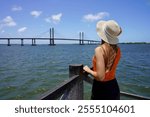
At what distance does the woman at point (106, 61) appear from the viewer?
2.70m

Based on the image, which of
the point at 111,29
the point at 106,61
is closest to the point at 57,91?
the point at 106,61

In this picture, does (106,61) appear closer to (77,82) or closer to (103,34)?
(103,34)

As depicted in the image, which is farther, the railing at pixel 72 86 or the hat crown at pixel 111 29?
the hat crown at pixel 111 29

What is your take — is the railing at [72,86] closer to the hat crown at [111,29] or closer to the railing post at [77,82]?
the railing post at [77,82]

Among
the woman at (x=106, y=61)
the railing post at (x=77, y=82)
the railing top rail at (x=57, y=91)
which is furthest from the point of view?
the railing post at (x=77, y=82)

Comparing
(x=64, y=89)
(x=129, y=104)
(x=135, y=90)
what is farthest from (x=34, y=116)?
(x=135, y=90)

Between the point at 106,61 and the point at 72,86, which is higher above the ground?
the point at 106,61

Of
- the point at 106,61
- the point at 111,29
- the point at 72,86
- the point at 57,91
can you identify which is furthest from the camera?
the point at 72,86

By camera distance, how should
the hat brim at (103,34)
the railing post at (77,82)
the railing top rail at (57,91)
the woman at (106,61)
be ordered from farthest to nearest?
the railing post at (77,82)
the hat brim at (103,34)
the woman at (106,61)
the railing top rail at (57,91)

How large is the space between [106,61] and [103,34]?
0.33 metres

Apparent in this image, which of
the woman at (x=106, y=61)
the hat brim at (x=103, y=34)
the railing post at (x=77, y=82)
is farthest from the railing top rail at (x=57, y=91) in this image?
the hat brim at (x=103, y=34)

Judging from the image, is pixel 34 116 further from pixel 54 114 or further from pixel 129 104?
pixel 129 104

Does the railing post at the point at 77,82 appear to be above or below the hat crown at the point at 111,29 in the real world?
below

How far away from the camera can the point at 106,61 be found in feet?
9.06
